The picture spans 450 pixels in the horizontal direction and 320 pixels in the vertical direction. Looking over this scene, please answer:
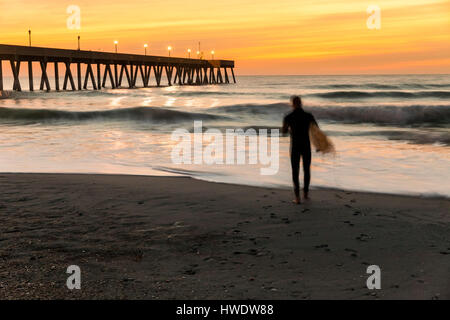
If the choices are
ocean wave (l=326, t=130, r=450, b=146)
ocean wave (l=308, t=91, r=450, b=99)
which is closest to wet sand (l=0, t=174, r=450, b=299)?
ocean wave (l=326, t=130, r=450, b=146)

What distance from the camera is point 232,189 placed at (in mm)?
7457

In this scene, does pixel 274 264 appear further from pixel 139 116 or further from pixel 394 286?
pixel 139 116

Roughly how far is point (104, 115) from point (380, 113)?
49.8 ft

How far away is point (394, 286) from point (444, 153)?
963 centimetres

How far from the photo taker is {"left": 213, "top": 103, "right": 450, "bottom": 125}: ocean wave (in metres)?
25.7

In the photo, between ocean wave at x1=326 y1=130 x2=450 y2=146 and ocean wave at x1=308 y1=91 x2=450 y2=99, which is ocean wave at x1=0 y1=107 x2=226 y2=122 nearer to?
ocean wave at x1=326 y1=130 x2=450 y2=146

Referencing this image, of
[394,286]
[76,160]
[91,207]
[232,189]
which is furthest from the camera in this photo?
[76,160]

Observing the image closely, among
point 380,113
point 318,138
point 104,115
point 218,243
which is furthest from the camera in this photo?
point 380,113

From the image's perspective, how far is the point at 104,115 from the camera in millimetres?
25844

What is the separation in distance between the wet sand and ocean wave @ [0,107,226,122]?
17697 millimetres

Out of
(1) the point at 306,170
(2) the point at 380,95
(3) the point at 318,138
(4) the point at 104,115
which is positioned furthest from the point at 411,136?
(2) the point at 380,95

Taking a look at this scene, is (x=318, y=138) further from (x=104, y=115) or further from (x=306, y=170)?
(x=104, y=115)

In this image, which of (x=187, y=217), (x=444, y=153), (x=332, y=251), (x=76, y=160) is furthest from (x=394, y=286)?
(x=444, y=153)
